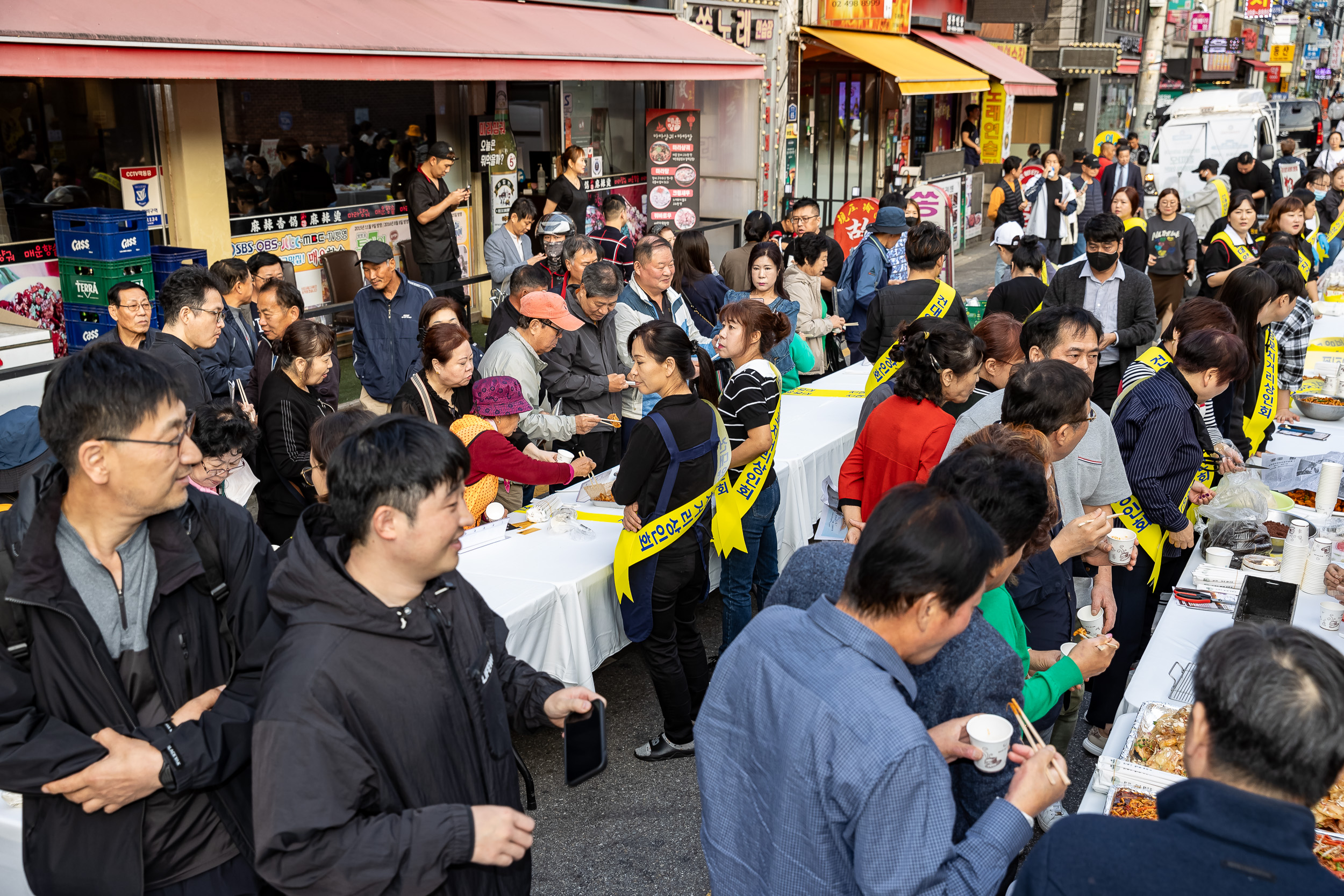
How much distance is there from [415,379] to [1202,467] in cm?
374

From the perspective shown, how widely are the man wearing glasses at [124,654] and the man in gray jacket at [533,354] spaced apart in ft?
10.5

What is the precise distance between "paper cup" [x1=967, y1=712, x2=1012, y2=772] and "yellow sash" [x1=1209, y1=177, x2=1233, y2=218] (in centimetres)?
1348

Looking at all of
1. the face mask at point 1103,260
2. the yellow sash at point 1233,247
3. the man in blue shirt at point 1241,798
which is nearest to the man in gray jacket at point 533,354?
the face mask at point 1103,260

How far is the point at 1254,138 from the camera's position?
1939 centimetres

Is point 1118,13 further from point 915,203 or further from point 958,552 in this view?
point 958,552

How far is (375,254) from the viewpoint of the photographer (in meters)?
6.80

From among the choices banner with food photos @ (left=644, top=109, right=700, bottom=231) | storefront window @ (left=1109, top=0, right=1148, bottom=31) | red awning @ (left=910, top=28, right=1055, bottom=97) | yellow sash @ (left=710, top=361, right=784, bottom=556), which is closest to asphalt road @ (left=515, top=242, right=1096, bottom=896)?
yellow sash @ (left=710, top=361, right=784, bottom=556)

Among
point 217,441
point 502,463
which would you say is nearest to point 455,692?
point 217,441

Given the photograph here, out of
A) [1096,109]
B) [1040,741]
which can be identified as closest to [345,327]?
[1040,741]

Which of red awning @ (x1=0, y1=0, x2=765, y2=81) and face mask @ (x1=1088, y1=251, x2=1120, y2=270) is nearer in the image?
red awning @ (x1=0, y1=0, x2=765, y2=81)

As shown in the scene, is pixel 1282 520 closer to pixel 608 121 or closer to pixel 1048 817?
pixel 1048 817

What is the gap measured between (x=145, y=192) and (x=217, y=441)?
19.2 ft

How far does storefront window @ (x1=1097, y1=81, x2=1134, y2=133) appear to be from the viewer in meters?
29.3

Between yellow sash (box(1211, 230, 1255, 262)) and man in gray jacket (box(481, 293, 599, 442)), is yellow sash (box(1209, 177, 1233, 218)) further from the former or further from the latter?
man in gray jacket (box(481, 293, 599, 442))
